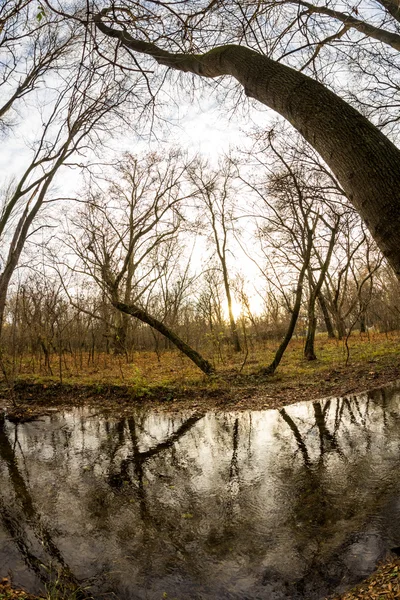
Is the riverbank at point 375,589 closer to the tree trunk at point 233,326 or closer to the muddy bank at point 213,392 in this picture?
the muddy bank at point 213,392

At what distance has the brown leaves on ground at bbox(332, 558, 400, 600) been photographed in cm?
241

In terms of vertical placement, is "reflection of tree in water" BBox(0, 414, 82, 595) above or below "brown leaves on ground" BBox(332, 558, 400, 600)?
below

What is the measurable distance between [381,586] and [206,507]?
2.19 m

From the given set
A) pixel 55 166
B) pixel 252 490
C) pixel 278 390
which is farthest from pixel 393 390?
pixel 55 166

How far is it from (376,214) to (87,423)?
8.01 meters

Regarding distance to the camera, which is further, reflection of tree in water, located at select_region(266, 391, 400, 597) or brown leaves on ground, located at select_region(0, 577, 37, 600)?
reflection of tree in water, located at select_region(266, 391, 400, 597)

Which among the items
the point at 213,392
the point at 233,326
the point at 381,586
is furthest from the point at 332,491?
the point at 233,326

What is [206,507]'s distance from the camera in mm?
4312

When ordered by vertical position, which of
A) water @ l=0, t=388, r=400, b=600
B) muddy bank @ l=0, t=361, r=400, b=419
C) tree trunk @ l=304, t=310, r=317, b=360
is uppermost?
tree trunk @ l=304, t=310, r=317, b=360

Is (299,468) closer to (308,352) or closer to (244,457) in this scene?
(244,457)

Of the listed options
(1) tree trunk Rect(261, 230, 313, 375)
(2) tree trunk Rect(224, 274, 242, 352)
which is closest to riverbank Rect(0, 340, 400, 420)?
(1) tree trunk Rect(261, 230, 313, 375)

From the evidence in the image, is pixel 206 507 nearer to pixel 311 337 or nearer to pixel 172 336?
pixel 172 336

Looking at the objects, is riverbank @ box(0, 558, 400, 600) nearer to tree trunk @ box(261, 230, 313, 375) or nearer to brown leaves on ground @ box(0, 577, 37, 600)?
brown leaves on ground @ box(0, 577, 37, 600)

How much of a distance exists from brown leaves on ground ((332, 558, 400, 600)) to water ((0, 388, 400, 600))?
0.16 m
